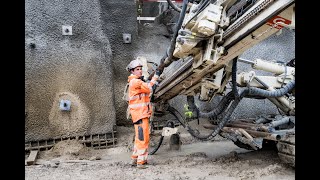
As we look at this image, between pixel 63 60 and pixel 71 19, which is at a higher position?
pixel 71 19

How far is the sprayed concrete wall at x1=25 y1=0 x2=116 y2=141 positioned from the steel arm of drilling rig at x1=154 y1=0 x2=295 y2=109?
270cm

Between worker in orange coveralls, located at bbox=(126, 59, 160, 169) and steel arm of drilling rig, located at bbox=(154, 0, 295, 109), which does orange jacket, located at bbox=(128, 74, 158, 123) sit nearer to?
worker in orange coveralls, located at bbox=(126, 59, 160, 169)

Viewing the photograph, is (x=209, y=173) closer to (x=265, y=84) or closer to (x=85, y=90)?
(x=265, y=84)

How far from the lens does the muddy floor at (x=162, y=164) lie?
3768mm

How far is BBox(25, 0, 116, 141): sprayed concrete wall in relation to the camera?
5777 millimetres

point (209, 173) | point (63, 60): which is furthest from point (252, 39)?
point (63, 60)

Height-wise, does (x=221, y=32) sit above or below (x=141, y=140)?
above

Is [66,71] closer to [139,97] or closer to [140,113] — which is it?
[139,97]

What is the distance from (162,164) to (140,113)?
2.60 ft

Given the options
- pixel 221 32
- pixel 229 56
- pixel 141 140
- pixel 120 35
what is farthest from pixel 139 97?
pixel 120 35

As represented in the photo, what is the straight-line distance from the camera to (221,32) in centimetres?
320

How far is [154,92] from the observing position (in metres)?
5.10

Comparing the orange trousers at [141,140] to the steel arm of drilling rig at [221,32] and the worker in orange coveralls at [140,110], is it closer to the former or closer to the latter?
the worker in orange coveralls at [140,110]
